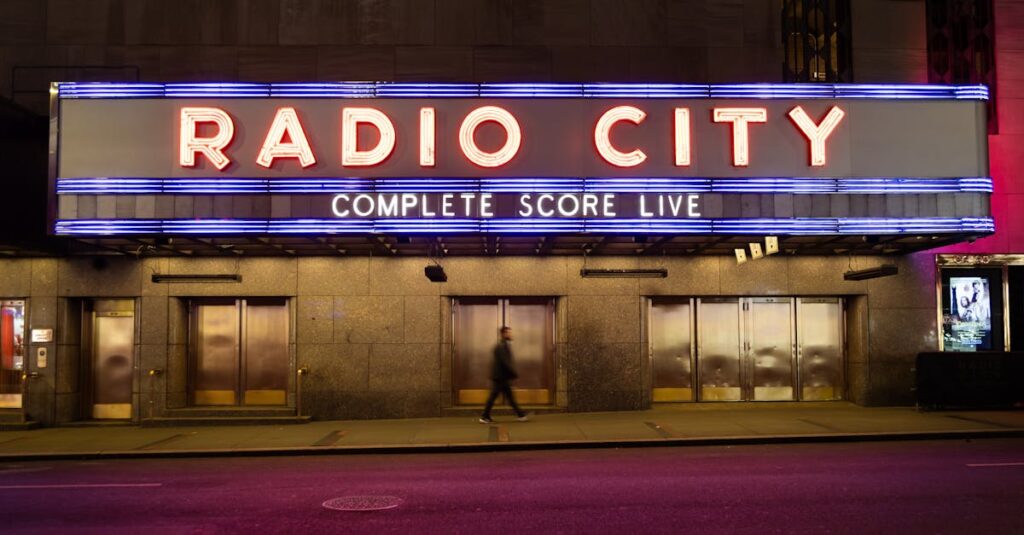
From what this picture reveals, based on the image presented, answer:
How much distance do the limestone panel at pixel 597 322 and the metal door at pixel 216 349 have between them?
778cm

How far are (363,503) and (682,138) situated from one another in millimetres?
9730

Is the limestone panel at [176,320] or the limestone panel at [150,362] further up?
the limestone panel at [176,320]

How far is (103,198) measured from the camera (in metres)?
15.5

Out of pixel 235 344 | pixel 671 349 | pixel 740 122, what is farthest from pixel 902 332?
pixel 235 344

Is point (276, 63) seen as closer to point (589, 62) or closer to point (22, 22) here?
point (22, 22)

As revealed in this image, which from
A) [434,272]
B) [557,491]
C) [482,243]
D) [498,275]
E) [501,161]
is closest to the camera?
[557,491]

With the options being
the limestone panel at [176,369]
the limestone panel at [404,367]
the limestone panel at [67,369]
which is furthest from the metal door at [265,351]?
the limestone panel at [67,369]

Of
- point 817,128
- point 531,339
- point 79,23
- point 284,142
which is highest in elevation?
point 79,23

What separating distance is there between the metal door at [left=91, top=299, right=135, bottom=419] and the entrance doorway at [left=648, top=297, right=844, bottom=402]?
40.2 ft

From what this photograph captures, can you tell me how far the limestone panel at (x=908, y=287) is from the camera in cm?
1856

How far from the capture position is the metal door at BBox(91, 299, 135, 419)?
60.2 ft

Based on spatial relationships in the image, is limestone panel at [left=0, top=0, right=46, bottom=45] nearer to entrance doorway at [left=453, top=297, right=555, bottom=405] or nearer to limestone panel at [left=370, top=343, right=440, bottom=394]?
limestone panel at [left=370, top=343, right=440, bottom=394]

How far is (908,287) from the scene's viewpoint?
61.0 feet

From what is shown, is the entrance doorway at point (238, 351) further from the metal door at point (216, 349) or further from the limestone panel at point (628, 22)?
the limestone panel at point (628, 22)
